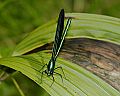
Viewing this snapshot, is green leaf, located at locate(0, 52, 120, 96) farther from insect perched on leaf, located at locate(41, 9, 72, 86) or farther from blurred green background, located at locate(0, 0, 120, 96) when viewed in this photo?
blurred green background, located at locate(0, 0, 120, 96)

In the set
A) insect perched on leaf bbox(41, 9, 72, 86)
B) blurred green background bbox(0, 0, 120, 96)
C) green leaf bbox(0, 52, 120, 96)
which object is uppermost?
insect perched on leaf bbox(41, 9, 72, 86)

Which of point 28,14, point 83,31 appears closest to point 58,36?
point 83,31

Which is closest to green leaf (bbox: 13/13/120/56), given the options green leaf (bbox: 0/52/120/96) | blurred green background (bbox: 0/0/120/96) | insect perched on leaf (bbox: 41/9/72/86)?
insect perched on leaf (bbox: 41/9/72/86)

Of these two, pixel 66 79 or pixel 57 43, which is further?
pixel 57 43

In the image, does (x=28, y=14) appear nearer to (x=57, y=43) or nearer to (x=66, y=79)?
(x=57, y=43)

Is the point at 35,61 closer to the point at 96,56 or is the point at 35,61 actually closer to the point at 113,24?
the point at 96,56

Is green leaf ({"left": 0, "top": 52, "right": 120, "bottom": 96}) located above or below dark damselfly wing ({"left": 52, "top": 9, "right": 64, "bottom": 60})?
below

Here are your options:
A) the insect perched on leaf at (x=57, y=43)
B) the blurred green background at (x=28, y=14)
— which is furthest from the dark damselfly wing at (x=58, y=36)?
the blurred green background at (x=28, y=14)
